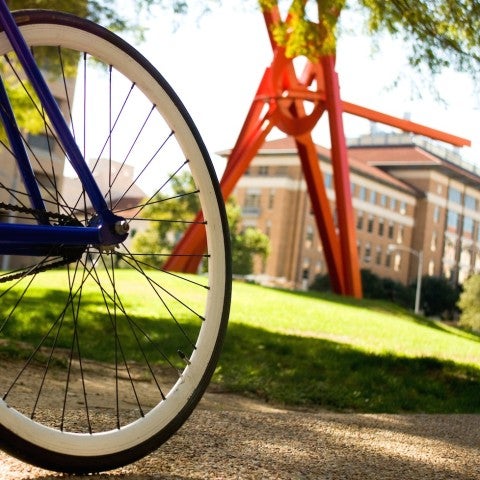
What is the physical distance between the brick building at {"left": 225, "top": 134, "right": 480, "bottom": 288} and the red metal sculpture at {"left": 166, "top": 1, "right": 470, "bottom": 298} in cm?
4105

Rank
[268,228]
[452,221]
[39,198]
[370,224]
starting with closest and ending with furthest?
[39,198], [268,228], [370,224], [452,221]

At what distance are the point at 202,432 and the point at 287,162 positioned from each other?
66.7 m

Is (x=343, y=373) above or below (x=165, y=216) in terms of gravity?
below

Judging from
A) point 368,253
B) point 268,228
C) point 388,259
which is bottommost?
point 388,259

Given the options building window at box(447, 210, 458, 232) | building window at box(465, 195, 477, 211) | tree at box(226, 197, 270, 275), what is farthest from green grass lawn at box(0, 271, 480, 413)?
building window at box(465, 195, 477, 211)

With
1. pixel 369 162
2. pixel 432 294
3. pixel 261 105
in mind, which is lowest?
A: pixel 432 294

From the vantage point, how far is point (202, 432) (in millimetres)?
2729

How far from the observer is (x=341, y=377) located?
273 inches

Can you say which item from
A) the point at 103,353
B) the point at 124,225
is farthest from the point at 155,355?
the point at 124,225

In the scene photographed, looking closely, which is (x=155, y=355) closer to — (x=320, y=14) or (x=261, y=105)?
(x=320, y=14)

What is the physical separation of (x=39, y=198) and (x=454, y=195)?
3356 inches

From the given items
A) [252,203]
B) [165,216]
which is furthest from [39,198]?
[252,203]

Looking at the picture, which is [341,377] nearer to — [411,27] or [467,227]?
[411,27]

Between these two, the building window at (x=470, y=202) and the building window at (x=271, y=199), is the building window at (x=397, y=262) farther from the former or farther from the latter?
the building window at (x=271, y=199)
